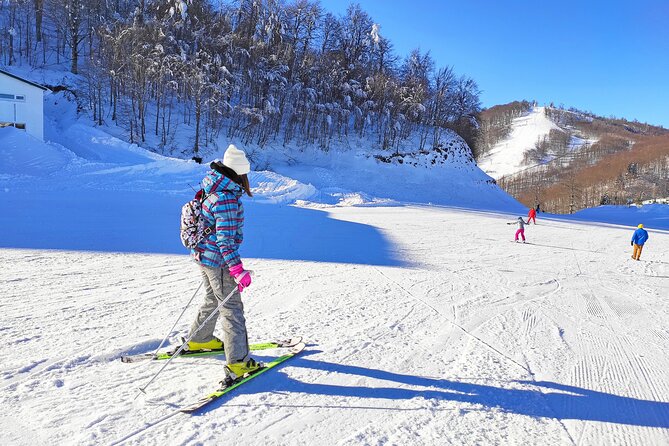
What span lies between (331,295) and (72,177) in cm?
1554

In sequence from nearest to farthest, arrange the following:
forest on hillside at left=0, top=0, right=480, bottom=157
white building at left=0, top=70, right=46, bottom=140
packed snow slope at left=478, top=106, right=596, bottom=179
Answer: white building at left=0, top=70, right=46, bottom=140
forest on hillside at left=0, top=0, right=480, bottom=157
packed snow slope at left=478, top=106, right=596, bottom=179

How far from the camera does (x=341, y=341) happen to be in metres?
4.18

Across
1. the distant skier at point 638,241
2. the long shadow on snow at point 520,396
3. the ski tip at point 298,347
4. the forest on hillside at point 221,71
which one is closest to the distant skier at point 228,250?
the long shadow on snow at point 520,396

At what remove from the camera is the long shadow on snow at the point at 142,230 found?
854 centimetres

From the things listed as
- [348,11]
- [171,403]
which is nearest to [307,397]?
[171,403]

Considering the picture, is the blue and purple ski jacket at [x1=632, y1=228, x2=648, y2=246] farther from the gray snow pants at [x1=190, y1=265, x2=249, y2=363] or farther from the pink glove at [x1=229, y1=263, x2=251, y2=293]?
the pink glove at [x1=229, y1=263, x2=251, y2=293]

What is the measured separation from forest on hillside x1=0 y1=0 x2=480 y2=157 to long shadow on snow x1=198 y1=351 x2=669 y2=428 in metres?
29.9

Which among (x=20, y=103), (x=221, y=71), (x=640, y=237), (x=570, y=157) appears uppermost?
(x=570, y=157)

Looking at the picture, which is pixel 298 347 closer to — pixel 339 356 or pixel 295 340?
pixel 295 340

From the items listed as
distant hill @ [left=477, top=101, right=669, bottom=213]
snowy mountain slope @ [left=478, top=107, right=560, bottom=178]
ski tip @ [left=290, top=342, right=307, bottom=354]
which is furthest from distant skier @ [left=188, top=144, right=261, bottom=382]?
snowy mountain slope @ [left=478, top=107, right=560, bottom=178]

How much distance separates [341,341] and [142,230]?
786 cm

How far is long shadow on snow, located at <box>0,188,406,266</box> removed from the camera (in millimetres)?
8539

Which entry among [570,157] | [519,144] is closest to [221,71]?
[570,157]

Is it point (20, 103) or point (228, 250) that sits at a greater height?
point (20, 103)
